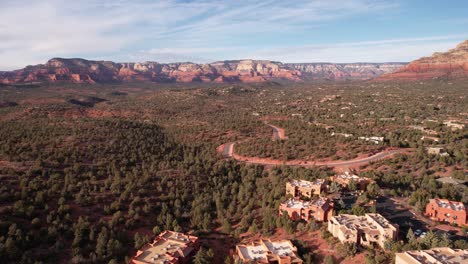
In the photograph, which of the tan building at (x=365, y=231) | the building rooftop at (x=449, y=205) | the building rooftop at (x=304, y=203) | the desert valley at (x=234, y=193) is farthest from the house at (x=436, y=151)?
the tan building at (x=365, y=231)

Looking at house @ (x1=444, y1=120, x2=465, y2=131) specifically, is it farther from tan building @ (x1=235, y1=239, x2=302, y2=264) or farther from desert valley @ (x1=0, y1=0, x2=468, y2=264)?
tan building @ (x1=235, y1=239, x2=302, y2=264)

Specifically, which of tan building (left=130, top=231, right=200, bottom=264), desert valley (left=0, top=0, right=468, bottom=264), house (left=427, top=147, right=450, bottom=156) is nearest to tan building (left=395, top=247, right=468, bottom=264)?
desert valley (left=0, top=0, right=468, bottom=264)

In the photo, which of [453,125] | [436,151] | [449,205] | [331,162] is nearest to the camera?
[449,205]

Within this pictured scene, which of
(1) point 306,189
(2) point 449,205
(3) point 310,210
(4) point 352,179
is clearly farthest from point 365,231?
(4) point 352,179

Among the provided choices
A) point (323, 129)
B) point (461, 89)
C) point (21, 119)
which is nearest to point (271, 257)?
point (323, 129)

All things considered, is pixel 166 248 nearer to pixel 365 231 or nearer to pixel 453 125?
pixel 365 231

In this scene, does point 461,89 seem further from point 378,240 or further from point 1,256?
point 1,256
